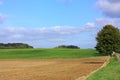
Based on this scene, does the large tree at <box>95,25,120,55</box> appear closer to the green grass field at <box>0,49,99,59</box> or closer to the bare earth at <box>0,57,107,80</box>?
the green grass field at <box>0,49,99,59</box>

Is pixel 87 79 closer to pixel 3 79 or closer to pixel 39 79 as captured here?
pixel 39 79

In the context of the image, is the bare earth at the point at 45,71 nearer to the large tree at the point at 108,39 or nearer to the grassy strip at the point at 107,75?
the grassy strip at the point at 107,75

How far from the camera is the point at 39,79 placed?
1884 centimetres

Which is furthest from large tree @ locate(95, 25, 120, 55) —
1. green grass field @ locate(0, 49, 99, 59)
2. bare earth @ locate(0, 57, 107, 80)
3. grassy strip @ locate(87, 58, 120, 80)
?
grassy strip @ locate(87, 58, 120, 80)

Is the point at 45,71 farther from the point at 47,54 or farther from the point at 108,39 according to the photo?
the point at 47,54

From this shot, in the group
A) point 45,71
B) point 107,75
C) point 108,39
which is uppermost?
point 108,39

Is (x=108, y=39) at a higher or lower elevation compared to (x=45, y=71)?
higher

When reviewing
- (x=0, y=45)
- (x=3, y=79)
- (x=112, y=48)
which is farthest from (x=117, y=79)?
(x=0, y=45)

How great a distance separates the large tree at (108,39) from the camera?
61.8 meters

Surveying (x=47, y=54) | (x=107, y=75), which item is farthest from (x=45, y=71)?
(x=47, y=54)

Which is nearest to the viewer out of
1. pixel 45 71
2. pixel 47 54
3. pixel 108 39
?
pixel 45 71

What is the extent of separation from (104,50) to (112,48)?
142 centimetres

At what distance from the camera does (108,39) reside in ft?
207

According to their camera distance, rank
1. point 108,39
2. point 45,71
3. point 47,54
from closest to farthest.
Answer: point 45,71 < point 108,39 < point 47,54
